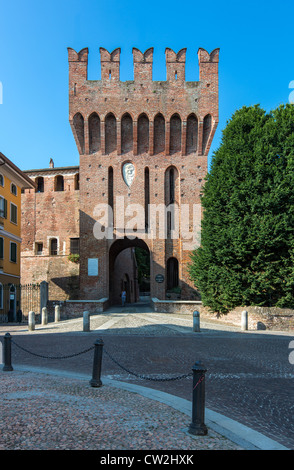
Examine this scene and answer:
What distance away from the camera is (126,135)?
96.7 ft

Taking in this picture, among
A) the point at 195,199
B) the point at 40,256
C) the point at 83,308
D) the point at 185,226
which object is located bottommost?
the point at 83,308

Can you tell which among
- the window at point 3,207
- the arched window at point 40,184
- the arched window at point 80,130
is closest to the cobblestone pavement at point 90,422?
the window at point 3,207

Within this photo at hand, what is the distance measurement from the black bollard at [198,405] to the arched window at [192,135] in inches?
1019

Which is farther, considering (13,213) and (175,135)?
(175,135)

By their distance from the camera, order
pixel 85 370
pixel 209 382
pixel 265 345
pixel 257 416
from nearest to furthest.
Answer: pixel 257 416
pixel 209 382
pixel 85 370
pixel 265 345

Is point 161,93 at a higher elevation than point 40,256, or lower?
higher

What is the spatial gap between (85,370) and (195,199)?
21.3 metres

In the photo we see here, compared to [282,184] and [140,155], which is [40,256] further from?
[282,184]

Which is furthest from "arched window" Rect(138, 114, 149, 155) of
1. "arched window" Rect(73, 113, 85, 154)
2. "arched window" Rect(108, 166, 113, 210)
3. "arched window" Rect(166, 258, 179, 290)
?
"arched window" Rect(166, 258, 179, 290)

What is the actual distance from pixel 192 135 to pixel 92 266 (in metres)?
11.7

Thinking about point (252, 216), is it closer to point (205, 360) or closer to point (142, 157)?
point (205, 360)

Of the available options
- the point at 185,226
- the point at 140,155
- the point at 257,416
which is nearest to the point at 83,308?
the point at 185,226

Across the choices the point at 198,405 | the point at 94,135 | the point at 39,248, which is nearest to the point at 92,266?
the point at 94,135

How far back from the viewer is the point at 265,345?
40.2 ft
